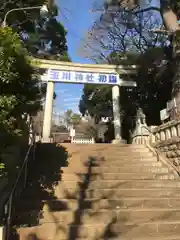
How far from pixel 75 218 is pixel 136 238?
1108 millimetres

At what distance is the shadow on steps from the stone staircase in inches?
0.7

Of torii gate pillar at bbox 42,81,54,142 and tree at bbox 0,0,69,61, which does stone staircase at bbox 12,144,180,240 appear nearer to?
torii gate pillar at bbox 42,81,54,142

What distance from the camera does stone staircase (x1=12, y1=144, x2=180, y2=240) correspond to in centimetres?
413

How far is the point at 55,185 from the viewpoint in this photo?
5.48 m

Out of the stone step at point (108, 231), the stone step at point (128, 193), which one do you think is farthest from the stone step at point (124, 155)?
the stone step at point (108, 231)

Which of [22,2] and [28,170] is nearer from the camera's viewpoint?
[28,170]

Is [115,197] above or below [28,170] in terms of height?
below

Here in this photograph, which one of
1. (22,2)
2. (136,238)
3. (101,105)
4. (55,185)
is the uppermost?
(22,2)

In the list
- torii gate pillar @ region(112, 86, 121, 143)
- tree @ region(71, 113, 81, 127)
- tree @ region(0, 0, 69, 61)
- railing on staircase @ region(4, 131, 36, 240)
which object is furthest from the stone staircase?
tree @ region(71, 113, 81, 127)

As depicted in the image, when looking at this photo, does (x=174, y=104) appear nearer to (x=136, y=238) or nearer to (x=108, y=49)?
(x=136, y=238)

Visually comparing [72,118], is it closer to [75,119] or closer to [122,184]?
[75,119]

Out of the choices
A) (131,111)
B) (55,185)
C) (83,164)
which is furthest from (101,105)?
(55,185)

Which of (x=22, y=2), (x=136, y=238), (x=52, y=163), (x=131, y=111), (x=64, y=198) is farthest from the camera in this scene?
(x=131, y=111)

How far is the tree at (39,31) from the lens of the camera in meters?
12.0
